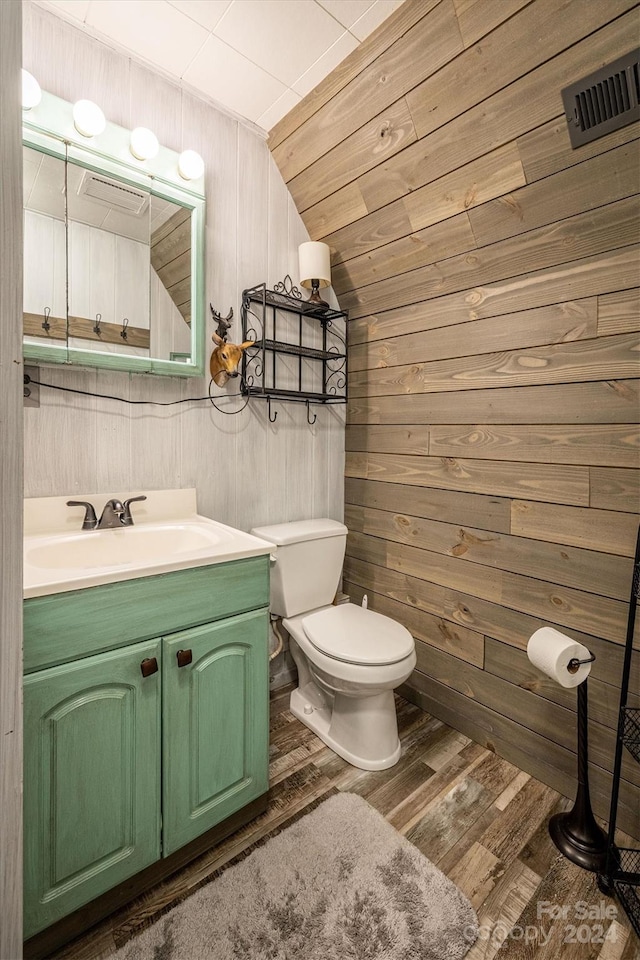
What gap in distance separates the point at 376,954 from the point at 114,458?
1.56 m

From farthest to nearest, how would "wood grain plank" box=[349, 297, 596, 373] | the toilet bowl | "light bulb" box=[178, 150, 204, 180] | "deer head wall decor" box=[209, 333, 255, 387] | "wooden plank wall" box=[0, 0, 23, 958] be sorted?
1. "deer head wall decor" box=[209, 333, 255, 387]
2. "light bulb" box=[178, 150, 204, 180]
3. the toilet bowl
4. "wood grain plank" box=[349, 297, 596, 373]
5. "wooden plank wall" box=[0, 0, 23, 958]

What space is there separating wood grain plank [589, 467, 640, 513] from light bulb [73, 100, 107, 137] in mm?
1907

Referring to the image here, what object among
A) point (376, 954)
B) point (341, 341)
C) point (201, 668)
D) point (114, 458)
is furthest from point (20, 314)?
point (341, 341)

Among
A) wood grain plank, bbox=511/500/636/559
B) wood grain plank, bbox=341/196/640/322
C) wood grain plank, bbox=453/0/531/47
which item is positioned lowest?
wood grain plank, bbox=511/500/636/559

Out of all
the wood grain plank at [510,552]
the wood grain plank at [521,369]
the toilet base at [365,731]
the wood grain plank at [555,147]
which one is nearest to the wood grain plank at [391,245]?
the wood grain plank at [555,147]

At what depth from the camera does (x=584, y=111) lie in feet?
4.05

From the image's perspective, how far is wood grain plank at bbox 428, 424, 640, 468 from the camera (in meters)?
1.36

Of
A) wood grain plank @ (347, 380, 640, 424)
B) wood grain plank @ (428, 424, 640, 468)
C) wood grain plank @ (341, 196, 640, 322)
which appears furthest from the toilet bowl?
wood grain plank @ (341, 196, 640, 322)

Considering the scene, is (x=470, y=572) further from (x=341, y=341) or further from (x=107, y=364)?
(x=107, y=364)

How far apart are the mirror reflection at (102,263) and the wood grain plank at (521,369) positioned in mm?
921

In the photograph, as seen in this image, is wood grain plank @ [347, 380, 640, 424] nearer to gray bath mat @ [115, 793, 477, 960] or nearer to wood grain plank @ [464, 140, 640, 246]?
wood grain plank @ [464, 140, 640, 246]

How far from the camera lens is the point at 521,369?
1591 mm

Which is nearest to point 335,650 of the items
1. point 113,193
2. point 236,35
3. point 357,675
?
point 357,675

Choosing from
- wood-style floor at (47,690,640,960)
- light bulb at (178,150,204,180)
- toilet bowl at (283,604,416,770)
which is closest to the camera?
wood-style floor at (47,690,640,960)
